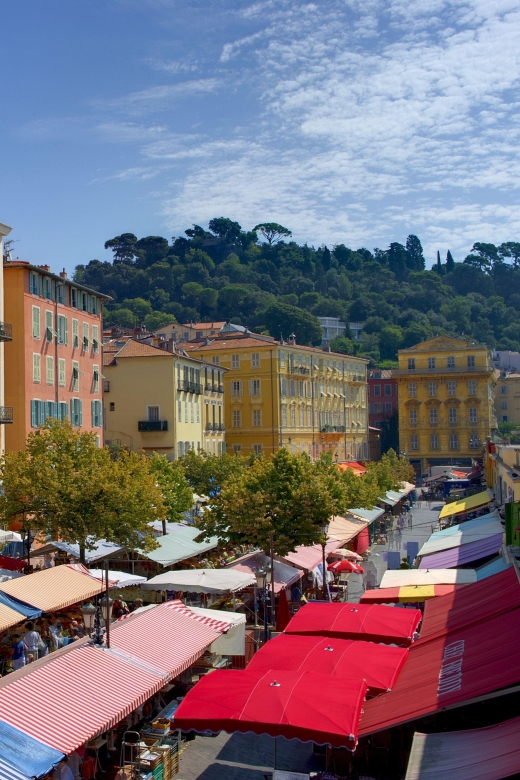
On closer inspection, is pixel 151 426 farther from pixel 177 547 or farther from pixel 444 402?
pixel 444 402

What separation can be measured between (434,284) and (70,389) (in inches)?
6513

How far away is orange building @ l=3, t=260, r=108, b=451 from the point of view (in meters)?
38.9

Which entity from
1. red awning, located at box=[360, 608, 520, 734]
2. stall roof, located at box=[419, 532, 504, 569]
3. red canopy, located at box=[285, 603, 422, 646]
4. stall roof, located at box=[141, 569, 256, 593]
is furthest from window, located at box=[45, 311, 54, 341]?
red awning, located at box=[360, 608, 520, 734]

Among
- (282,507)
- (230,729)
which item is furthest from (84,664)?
(282,507)

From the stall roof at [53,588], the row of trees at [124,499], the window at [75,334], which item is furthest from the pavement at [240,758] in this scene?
the window at [75,334]

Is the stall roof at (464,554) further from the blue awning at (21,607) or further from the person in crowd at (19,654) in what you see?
the person in crowd at (19,654)

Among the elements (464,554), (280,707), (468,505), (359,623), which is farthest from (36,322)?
(280,707)

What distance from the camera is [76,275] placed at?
192 meters

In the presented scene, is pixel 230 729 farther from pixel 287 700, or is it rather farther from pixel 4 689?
pixel 4 689

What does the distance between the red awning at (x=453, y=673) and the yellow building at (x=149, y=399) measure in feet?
139

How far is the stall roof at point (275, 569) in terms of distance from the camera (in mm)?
24906

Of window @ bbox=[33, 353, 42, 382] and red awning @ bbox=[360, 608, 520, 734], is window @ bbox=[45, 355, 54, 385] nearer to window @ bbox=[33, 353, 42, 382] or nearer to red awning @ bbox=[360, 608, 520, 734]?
window @ bbox=[33, 353, 42, 382]

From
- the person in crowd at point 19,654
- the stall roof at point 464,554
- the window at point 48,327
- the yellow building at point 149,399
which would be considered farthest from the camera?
the yellow building at point 149,399

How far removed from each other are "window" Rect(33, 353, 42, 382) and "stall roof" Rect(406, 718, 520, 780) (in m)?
31.2
